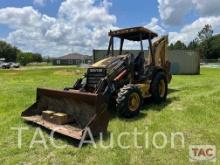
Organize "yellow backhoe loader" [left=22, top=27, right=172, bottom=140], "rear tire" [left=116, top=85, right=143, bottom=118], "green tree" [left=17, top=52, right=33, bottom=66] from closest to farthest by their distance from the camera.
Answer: "yellow backhoe loader" [left=22, top=27, right=172, bottom=140] < "rear tire" [left=116, top=85, right=143, bottom=118] < "green tree" [left=17, top=52, right=33, bottom=66]

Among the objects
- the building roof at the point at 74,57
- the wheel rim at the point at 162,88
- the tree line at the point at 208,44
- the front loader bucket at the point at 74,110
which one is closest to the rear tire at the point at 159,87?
the wheel rim at the point at 162,88

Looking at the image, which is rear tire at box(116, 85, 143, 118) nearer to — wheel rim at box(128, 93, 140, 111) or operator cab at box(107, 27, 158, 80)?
wheel rim at box(128, 93, 140, 111)

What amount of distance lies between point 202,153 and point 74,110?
2.85 m

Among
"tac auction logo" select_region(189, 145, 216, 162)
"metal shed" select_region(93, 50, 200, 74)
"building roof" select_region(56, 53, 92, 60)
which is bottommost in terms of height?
"tac auction logo" select_region(189, 145, 216, 162)

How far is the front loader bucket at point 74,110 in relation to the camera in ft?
19.9

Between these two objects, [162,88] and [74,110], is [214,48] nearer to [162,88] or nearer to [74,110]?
[162,88]

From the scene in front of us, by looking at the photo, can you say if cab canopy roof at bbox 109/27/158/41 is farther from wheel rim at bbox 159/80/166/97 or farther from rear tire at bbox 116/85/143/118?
rear tire at bbox 116/85/143/118

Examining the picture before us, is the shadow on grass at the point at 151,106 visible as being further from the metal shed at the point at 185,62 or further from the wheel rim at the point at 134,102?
the metal shed at the point at 185,62

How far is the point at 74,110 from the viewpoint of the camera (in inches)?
271

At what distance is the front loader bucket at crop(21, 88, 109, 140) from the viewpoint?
239 inches

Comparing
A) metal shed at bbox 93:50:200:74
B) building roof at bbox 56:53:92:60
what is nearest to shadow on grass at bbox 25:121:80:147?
metal shed at bbox 93:50:200:74

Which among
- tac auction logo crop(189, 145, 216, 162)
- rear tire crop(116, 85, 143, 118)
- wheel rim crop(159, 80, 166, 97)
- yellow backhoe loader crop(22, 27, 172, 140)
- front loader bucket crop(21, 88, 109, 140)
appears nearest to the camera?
tac auction logo crop(189, 145, 216, 162)

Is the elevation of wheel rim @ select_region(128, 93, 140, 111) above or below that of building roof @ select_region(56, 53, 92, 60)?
below

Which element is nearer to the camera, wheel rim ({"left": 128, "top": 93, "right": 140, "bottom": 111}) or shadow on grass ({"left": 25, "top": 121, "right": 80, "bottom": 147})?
shadow on grass ({"left": 25, "top": 121, "right": 80, "bottom": 147})
